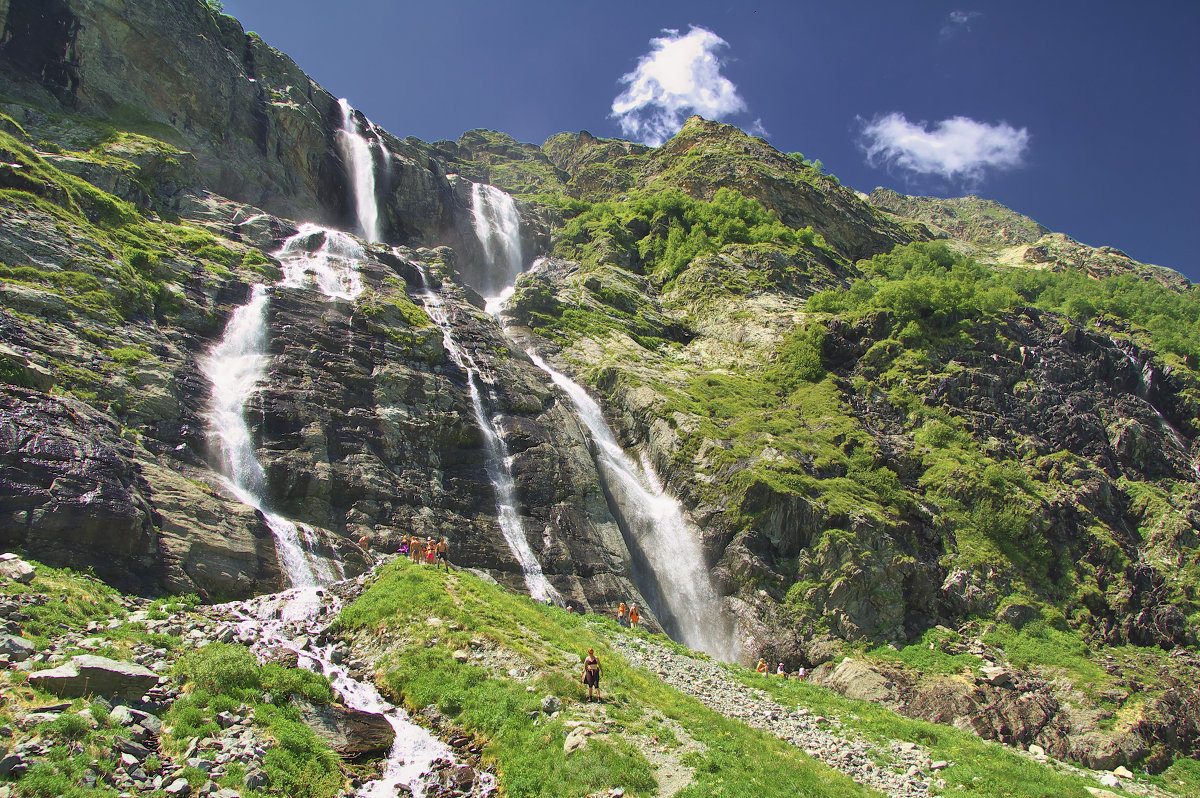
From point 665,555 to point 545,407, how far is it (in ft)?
37.8

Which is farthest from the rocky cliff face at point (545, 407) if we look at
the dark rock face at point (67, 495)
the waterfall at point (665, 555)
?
the waterfall at point (665, 555)

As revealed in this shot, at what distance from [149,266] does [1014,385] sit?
181ft

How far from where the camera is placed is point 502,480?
3181 cm

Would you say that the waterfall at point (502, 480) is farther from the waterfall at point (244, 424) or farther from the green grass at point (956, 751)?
the green grass at point (956, 751)

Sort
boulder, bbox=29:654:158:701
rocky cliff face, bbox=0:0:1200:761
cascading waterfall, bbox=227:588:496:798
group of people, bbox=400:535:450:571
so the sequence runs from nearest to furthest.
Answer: boulder, bbox=29:654:158:701 → cascading waterfall, bbox=227:588:496:798 → rocky cliff face, bbox=0:0:1200:761 → group of people, bbox=400:535:450:571

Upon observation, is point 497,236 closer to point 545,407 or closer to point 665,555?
point 545,407

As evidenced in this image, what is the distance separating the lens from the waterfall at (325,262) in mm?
39469

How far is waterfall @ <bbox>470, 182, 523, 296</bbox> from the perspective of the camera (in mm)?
69500

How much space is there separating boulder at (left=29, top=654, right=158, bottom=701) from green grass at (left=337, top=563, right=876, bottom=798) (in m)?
5.13

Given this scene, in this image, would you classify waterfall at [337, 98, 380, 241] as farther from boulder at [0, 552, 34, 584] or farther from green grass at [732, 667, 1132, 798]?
green grass at [732, 667, 1132, 798]

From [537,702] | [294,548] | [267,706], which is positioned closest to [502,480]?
[294,548]

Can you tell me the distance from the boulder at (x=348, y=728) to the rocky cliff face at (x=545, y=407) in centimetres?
866

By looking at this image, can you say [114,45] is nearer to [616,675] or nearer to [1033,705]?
[616,675]

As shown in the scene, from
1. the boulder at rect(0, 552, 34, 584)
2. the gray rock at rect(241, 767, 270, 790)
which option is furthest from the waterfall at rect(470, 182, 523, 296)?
the gray rock at rect(241, 767, 270, 790)
